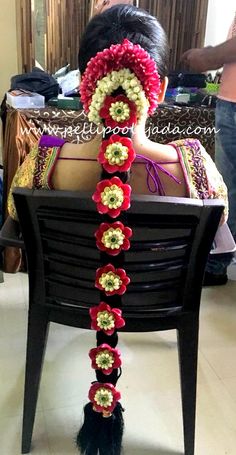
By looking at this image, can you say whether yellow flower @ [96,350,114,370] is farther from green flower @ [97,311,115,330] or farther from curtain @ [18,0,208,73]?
curtain @ [18,0,208,73]

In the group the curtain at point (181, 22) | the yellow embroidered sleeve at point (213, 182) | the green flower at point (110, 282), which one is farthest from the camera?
the curtain at point (181, 22)

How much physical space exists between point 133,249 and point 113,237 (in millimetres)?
97

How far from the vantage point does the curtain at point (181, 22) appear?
8.06 feet

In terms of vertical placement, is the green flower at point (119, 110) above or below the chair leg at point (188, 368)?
above

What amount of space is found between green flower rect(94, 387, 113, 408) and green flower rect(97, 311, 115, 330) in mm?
162

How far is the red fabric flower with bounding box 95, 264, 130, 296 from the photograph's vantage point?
995 millimetres

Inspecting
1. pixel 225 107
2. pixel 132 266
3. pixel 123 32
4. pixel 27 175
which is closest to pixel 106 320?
pixel 132 266

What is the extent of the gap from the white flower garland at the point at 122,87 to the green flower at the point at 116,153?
74mm

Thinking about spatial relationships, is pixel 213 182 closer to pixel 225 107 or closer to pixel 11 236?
pixel 11 236

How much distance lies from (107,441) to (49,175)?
641mm

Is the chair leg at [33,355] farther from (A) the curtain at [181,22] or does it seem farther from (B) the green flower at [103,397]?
(A) the curtain at [181,22]

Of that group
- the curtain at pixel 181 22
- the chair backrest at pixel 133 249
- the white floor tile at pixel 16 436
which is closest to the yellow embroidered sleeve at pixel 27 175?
the chair backrest at pixel 133 249

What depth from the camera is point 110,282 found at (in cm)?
99

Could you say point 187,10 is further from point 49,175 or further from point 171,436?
point 171,436
